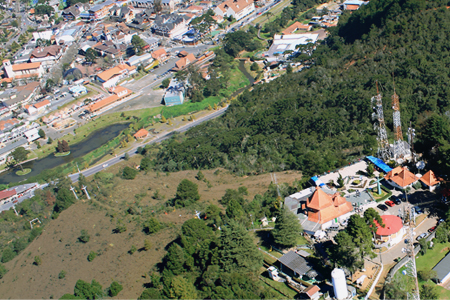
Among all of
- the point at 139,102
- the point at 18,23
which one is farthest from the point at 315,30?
the point at 18,23

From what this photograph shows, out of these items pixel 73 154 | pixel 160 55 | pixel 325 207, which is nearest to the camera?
pixel 325 207

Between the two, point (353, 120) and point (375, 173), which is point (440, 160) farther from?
point (353, 120)

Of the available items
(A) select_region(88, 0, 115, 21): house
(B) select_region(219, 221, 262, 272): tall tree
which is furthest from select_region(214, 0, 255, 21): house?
(B) select_region(219, 221, 262, 272): tall tree

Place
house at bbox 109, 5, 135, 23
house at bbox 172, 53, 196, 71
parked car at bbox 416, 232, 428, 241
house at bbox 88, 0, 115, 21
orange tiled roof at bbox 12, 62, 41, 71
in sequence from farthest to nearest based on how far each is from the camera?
house at bbox 88, 0, 115, 21 < house at bbox 109, 5, 135, 23 < orange tiled roof at bbox 12, 62, 41, 71 < house at bbox 172, 53, 196, 71 < parked car at bbox 416, 232, 428, 241

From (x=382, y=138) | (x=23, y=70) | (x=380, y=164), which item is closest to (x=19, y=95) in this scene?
(x=23, y=70)

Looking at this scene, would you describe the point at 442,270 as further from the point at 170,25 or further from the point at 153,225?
the point at 170,25

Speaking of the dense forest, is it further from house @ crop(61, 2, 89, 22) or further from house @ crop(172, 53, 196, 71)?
house @ crop(61, 2, 89, 22)
